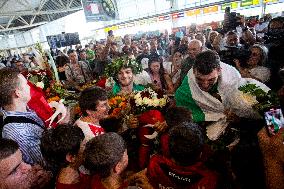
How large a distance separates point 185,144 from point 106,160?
0.66m

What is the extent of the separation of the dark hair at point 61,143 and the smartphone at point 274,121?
162 centimetres

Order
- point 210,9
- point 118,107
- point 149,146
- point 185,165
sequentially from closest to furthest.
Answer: point 185,165 → point 149,146 → point 118,107 → point 210,9

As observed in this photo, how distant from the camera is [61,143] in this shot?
2.26 m

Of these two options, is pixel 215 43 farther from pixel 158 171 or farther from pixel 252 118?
pixel 158 171

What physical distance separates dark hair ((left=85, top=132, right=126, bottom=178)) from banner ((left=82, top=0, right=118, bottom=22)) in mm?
12056

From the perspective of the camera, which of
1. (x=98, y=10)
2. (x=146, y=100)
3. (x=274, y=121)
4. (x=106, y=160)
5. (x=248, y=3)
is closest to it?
(x=274, y=121)

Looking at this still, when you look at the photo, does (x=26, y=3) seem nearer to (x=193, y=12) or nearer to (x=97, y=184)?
(x=193, y=12)

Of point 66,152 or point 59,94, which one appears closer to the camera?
point 66,152

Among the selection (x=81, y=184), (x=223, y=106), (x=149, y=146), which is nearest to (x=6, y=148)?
(x=81, y=184)

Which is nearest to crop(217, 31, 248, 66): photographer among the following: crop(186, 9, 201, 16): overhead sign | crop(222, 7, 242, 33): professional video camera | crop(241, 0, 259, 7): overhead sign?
crop(222, 7, 242, 33): professional video camera

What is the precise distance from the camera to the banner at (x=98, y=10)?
13047 mm

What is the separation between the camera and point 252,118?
2.85m

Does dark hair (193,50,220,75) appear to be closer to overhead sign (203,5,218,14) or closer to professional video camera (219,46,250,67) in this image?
professional video camera (219,46,250,67)

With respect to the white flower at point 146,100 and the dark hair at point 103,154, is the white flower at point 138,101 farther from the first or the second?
the dark hair at point 103,154
